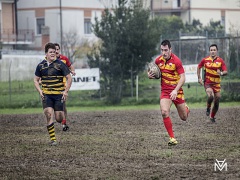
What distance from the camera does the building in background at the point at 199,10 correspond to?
167 ft

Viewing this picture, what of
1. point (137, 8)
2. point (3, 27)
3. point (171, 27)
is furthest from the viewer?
point (171, 27)

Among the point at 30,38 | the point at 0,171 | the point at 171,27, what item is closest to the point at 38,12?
the point at 30,38

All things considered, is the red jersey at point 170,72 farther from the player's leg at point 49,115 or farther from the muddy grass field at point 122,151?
the player's leg at point 49,115

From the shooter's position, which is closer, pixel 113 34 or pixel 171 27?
pixel 113 34

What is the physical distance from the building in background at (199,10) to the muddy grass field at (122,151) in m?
29.1

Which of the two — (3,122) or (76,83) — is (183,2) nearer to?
(76,83)

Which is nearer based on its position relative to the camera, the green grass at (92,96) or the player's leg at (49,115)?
the player's leg at (49,115)

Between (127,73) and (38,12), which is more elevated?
(38,12)

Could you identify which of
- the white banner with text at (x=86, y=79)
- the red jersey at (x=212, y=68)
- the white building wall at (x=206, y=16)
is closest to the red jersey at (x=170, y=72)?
the red jersey at (x=212, y=68)

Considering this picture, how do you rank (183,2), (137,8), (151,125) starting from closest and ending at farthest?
(151,125)
(137,8)
(183,2)

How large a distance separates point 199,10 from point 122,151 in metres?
49.8

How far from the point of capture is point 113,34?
33.8 meters

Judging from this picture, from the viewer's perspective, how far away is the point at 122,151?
1362 centimetres

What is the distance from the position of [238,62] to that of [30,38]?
99.5 ft
